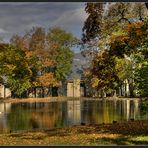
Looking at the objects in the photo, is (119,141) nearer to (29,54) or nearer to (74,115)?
(74,115)

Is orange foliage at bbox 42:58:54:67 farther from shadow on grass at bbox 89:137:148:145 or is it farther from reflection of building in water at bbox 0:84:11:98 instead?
shadow on grass at bbox 89:137:148:145

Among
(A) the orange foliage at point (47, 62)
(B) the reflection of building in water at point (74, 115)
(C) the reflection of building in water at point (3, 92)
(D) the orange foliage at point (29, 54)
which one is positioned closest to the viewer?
(B) the reflection of building in water at point (74, 115)

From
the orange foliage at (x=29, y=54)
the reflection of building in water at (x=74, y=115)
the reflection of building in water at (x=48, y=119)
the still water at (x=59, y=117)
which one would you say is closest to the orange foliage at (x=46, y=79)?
the orange foliage at (x=29, y=54)

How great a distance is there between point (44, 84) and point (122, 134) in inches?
3135

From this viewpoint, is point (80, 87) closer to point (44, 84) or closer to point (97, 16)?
point (44, 84)

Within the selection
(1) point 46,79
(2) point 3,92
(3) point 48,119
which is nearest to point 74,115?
(3) point 48,119

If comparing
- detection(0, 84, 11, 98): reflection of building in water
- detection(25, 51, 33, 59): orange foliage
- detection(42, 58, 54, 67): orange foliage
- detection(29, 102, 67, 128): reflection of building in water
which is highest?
detection(25, 51, 33, 59): orange foliage

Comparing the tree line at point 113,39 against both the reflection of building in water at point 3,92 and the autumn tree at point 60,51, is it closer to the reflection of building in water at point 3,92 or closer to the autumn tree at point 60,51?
the autumn tree at point 60,51

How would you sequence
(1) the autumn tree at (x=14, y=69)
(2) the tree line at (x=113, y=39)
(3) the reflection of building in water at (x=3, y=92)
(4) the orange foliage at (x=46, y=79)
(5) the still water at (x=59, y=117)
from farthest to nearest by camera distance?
(3) the reflection of building in water at (x=3, y=92), (4) the orange foliage at (x=46, y=79), (1) the autumn tree at (x=14, y=69), (5) the still water at (x=59, y=117), (2) the tree line at (x=113, y=39)

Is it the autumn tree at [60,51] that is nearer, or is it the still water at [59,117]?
the still water at [59,117]

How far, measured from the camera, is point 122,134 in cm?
2188

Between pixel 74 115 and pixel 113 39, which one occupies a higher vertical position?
pixel 113 39

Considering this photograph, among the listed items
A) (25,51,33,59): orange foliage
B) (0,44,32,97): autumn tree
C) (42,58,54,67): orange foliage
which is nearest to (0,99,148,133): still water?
(0,44,32,97): autumn tree

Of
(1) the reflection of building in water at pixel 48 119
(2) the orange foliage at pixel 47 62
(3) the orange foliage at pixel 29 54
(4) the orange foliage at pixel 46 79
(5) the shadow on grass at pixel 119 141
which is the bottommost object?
(1) the reflection of building in water at pixel 48 119
